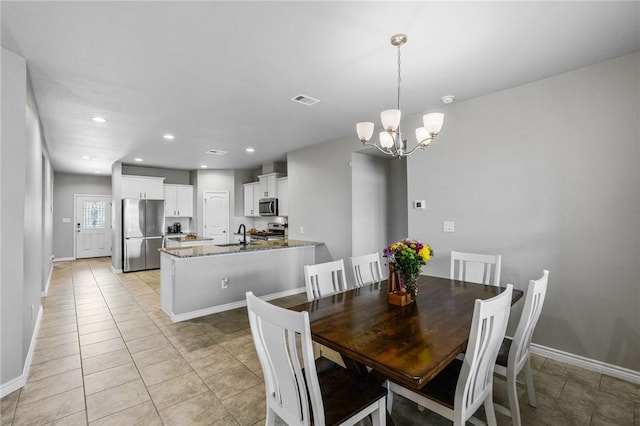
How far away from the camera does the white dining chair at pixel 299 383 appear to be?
1.21 metres

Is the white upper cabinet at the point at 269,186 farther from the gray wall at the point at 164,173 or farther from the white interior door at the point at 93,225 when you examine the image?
the white interior door at the point at 93,225

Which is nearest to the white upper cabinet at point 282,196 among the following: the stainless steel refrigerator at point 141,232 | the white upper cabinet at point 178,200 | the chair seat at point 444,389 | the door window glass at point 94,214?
the white upper cabinet at point 178,200

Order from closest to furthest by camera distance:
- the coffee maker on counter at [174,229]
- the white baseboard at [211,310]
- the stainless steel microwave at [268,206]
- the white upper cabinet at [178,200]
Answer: the white baseboard at [211,310] < the stainless steel microwave at [268,206] < the white upper cabinet at [178,200] < the coffee maker on counter at [174,229]

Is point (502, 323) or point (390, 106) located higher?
point (390, 106)

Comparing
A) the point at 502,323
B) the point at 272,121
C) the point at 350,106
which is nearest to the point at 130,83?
the point at 272,121

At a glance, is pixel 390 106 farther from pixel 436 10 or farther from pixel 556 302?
pixel 556 302

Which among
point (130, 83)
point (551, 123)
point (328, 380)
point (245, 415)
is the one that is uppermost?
point (130, 83)

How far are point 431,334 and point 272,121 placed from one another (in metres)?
3.33

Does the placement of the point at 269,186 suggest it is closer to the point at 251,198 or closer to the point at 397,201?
the point at 251,198

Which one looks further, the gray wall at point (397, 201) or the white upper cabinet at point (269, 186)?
the white upper cabinet at point (269, 186)

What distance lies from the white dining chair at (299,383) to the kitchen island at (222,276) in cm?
268

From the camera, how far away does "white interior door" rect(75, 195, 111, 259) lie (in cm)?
895

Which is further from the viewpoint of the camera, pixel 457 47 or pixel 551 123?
pixel 551 123

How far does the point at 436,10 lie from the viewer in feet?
5.98
